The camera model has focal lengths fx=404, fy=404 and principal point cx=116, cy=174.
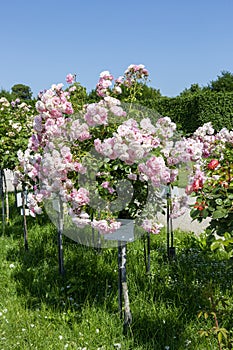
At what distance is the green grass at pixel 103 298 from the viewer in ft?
7.54

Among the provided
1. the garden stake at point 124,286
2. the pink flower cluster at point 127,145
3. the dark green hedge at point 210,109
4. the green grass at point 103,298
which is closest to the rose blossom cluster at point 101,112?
the pink flower cluster at point 127,145

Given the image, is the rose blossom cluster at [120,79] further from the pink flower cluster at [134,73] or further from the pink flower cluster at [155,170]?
the pink flower cluster at [155,170]

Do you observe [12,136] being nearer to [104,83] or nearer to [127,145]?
[104,83]

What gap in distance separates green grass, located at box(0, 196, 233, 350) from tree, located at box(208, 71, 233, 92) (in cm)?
2803

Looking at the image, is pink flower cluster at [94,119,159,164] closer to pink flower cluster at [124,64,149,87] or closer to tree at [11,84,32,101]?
pink flower cluster at [124,64,149,87]

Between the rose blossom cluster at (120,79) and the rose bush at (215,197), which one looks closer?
the rose bush at (215,197)

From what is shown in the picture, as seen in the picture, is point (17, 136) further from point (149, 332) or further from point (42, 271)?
point (149, 332)

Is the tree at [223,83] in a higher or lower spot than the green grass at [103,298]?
higher

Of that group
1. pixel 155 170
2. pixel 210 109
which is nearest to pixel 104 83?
pixel 155 170

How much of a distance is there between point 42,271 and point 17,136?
1842 millimetres

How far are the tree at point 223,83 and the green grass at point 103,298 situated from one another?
92.0ft

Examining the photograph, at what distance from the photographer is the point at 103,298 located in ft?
9.07

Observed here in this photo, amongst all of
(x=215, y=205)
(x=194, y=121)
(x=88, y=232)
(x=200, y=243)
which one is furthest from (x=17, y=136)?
(x=194, y=121)

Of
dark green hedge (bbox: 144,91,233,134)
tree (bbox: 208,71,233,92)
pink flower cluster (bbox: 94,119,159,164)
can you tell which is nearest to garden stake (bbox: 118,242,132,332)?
pink flower cluster (bbox: 94,119,159,164)
